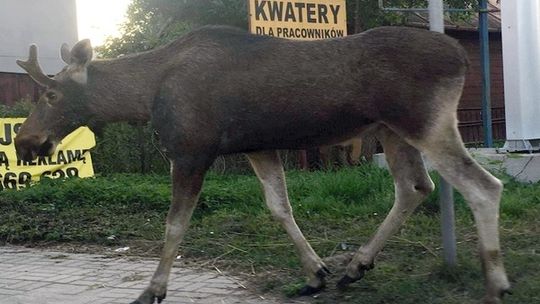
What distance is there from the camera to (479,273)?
18.7ft

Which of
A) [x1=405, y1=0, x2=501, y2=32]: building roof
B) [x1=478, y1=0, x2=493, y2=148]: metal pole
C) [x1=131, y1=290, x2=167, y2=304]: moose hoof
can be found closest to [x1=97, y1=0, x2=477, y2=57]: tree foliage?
[x1=405, y1=0, x2=501, y2=32]: building roof

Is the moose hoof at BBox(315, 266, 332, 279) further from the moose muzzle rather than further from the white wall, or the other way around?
the white wall

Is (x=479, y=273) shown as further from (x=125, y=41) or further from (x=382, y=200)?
(x=125, y=41)

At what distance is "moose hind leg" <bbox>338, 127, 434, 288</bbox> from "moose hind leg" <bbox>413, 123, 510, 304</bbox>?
75 centimetres

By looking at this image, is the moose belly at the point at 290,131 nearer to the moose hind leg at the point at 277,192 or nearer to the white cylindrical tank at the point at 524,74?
the moose hind leg at the point at 277,192

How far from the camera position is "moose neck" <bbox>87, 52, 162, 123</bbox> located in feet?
19.0

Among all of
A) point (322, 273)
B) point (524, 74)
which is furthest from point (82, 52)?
point (524, 74)

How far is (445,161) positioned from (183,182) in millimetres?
1721

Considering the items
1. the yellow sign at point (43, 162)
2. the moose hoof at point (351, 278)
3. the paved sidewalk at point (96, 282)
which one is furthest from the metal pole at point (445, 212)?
the yellow sign at point (43, 162)

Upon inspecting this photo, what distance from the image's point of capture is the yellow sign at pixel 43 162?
12.7 metres

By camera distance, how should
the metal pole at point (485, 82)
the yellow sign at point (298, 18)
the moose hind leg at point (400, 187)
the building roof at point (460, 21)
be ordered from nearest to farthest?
the moose hind leg at point (400, 187) → the yellow sign at point (298, 18) → the metal pole at point (485, 82) → the building roof at point (460, 21)

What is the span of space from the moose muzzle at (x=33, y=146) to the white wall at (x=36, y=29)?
46.8 ft

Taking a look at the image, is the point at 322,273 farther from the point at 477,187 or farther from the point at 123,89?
the point at 123,89

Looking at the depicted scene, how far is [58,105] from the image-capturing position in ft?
19.0
